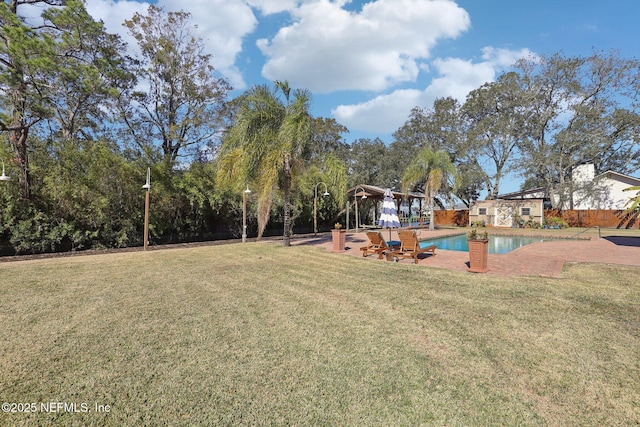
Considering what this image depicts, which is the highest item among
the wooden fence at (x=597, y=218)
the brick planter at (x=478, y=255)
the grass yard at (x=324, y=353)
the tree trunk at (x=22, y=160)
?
the tree trunk at (x=22, y=160)

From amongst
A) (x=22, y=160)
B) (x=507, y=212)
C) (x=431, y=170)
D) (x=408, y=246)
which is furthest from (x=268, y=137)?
(x=507, y=212)

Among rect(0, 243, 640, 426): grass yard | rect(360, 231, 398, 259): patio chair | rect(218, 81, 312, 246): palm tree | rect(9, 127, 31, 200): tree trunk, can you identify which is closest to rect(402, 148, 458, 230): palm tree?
rect(218, 81, 312, 246): palm tree

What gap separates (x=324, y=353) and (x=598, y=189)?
35270 millimetres

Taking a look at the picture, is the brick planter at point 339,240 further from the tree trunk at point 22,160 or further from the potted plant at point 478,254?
the tree trunk at point 22,160

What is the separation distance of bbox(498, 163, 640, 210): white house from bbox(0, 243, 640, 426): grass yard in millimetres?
28624

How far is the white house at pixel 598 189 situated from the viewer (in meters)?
26.8

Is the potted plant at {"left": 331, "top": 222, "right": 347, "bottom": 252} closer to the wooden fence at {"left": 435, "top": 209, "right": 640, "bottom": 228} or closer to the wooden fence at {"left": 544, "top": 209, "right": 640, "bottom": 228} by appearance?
the wooden fence at {"left": 435, "top": 209, "right": 640, "bottom": 228}

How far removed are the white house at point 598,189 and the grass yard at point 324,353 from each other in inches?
1127

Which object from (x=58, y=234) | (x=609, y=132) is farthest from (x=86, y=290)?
(x=609, y=132)

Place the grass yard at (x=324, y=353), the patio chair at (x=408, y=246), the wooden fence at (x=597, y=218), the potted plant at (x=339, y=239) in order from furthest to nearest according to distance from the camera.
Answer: the wooden fence at (x=597, y=218)
the potted plant at (x=339, y=239)
the patio chair at (x=408, y=246)
the grass yard at (x=324, y=353)

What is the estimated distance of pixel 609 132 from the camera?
27719 millimetres

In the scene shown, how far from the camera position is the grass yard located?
2225mm

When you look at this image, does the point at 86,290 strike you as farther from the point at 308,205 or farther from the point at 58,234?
the point at 308,205

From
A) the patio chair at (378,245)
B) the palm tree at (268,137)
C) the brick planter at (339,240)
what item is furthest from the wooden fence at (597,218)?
the palm tree at (268,137)
